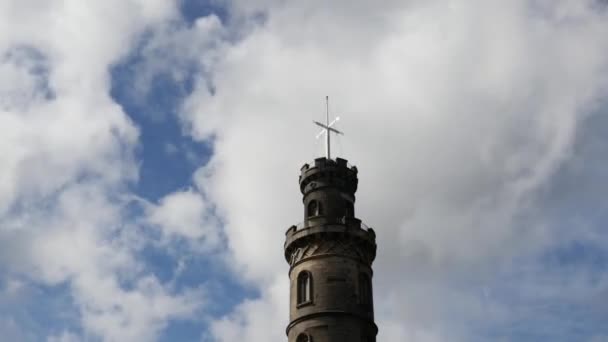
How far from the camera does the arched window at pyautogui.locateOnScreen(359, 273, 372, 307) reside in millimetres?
53688

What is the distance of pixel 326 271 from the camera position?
53.1 m

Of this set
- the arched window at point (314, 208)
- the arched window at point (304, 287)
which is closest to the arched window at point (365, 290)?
the arched window at point (304, 287)

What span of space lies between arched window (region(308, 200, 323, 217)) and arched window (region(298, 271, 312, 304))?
5.16m

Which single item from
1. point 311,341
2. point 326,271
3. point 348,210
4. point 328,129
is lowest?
point 311,341

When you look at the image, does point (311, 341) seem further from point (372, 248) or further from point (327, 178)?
point (327, 178)

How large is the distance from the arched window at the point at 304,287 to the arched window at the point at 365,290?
12.0 feet

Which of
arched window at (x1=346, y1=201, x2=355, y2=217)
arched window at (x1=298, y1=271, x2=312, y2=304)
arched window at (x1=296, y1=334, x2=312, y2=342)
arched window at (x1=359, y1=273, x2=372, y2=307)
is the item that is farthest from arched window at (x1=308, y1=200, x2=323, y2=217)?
arched window at (x1=296, y1=334, x2=312, y2=342)

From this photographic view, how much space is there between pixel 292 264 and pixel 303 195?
615 cm

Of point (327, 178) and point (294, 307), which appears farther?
point (327, 178)

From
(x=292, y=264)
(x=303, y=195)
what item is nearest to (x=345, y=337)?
(x=292, y=264)

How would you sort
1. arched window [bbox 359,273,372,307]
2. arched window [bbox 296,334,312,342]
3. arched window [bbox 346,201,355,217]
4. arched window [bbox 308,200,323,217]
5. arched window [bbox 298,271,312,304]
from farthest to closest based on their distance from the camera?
arched window [bbox 346,201,355,217], arched window [bbox 308,200,323,217], arched window [bbox 359,273,372,307], arched window [bbox 298,271,312,304], arched window [bbox 296,334,312,342]

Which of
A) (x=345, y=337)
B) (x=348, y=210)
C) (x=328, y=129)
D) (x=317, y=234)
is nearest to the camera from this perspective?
(x=345, y=337)

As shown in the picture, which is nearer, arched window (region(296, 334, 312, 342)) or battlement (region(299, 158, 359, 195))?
arched window (region(296, 334, 312, 342))

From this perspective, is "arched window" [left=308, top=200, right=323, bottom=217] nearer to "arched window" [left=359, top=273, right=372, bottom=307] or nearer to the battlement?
the battlement
